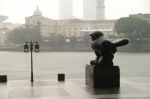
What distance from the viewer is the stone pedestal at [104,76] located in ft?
45.1

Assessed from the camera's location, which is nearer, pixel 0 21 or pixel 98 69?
→ pixel 98 69

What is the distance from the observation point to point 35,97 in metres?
11.6

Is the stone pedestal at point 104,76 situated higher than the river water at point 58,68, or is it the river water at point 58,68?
the stone pedestal at point 104,76

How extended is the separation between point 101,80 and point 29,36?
88.2 meters

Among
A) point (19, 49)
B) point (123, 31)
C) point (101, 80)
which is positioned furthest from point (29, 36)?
point (101, 80)

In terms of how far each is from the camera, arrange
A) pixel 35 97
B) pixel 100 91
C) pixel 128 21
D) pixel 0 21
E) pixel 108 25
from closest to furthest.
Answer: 1. pixel 35 97
2. pixel 100 91
3. pixel 128 21
4. pixel 108 25
5. pixel 0 21

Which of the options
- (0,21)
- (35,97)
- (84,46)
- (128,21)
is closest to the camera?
(35,97)

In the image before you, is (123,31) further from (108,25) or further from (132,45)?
(108,25)

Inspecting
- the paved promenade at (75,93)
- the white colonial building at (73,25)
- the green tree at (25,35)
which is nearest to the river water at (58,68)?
A: the paved promenade at (75,93)

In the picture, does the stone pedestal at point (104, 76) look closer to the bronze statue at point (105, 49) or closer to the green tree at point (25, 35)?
the bronze statue at point (105, 49)

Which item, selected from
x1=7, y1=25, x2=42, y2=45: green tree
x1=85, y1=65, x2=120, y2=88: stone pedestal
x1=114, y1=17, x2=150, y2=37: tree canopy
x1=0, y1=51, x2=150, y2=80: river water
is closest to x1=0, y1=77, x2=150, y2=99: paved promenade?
x1=85, y1=65, x2=120, y2=88: stone pedestal

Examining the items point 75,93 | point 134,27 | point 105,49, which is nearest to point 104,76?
point 105,49

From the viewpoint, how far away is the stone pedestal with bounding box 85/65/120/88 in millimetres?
13758

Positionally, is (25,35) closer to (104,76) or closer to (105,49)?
(104,76)
